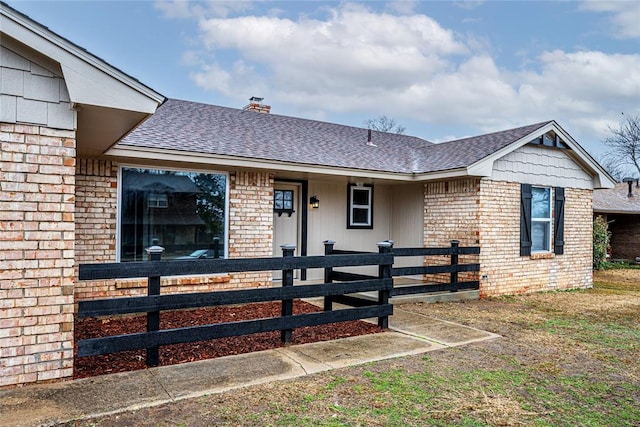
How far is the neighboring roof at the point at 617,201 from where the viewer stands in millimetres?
17062

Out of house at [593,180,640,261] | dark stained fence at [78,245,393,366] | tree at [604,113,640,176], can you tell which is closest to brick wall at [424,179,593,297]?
dark stained fence at [78,245,393,366]

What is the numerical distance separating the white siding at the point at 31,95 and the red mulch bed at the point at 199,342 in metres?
2.41

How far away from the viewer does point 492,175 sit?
30.2 feet

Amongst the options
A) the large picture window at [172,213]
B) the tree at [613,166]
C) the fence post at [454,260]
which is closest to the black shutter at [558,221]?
the fence post at [454,260]

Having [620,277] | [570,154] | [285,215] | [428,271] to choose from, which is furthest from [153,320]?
[620,277]

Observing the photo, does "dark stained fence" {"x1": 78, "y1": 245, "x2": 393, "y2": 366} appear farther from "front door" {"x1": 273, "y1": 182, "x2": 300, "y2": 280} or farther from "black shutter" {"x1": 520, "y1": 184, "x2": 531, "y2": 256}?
"black shutter" {"x1": 520, "y1": 184, "x2": 531, "y2": 256}

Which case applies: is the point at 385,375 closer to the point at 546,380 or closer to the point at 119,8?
the point at 546,380

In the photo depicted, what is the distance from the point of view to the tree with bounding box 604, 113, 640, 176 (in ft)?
104

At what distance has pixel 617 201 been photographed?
18.5 m

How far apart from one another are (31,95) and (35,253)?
4.61 feet

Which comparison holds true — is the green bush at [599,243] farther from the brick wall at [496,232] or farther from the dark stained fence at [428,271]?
the dark stained fence at [428,271]

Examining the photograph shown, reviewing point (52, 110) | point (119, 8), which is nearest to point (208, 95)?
point (119, 8)

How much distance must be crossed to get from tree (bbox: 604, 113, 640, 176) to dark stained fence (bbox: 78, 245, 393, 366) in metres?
34.2

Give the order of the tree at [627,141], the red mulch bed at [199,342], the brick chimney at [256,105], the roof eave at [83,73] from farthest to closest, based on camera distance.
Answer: the tree at [627,141], the brick chimney at [256,105], the red mulch bed at [199,342], the roof eave at [83,73]
